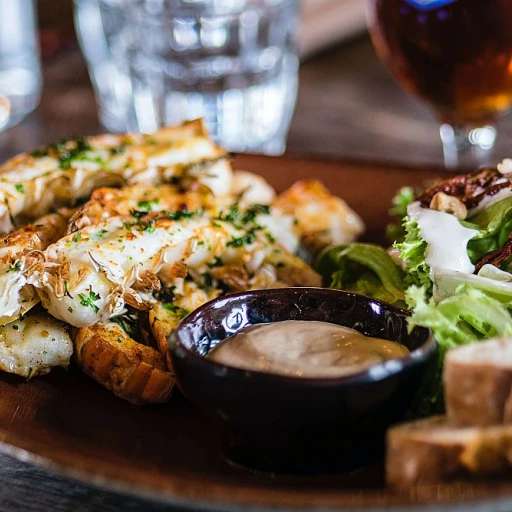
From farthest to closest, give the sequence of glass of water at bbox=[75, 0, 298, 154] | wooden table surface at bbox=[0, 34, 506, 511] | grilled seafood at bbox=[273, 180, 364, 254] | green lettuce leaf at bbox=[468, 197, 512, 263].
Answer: wooden table surface at bbox=[0, 34, 506, 511]
glass of water at bbox=[75, 0, 298, 154]
grilled seafood at bbox=[273, 180, 364, 254]
green lettuce leaf at bbox=[468, 197, 512, 263]

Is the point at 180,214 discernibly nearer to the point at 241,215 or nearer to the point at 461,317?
the point at 241,215

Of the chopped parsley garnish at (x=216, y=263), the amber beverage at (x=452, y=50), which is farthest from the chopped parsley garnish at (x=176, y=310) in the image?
the amber beverage at (x=452, y=50)

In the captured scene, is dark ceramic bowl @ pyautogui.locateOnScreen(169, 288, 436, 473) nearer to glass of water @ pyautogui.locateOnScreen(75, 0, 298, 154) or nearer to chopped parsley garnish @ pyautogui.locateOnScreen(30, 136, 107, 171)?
chopped parsley garnish @ pyautogui.locateOnScreen(30, 136, 107, 171)

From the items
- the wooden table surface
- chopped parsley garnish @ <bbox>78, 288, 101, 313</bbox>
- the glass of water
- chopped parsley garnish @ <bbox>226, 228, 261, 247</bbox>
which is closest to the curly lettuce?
chopped parsley garnish @ <bbox>226, 228, 261, 247</bbox>

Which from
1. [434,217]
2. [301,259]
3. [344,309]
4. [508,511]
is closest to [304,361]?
[344,309]

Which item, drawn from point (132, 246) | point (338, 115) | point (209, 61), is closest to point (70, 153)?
point (132, 246)

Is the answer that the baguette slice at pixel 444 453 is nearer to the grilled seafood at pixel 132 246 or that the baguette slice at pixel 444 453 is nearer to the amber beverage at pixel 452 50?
the grilled seafood at pixel 132 246
